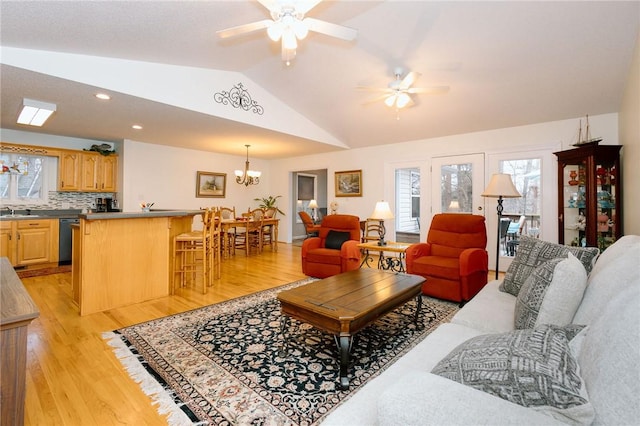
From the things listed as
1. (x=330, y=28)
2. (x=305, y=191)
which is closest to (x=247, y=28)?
(x=330, y=28)

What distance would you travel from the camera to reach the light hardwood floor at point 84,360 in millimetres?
1631

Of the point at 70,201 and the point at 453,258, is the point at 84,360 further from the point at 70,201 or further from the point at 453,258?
the point at 70,201

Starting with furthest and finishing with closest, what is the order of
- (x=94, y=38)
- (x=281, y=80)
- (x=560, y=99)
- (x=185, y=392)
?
(x=281, y=80) < (x=560, y=99) < (x=94, y=38) < (x=185, y=392)

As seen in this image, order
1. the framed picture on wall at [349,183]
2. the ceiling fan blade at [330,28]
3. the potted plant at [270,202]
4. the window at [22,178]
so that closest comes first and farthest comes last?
the ceiling fan blade at [330,28] → the window at [22,178] → the framed picture on wall at [349,183] → the potted plant at [270,202]

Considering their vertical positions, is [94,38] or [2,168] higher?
[94,38]

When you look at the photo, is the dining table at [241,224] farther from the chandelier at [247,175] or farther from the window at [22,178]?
the window at [22,178]

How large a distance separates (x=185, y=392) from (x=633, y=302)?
2.15 m

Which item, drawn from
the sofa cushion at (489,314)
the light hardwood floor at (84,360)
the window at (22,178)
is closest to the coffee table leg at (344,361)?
Result: the sofa cushion at (489,314)


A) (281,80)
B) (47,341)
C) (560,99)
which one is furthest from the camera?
(281,80)

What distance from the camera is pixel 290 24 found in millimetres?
2111

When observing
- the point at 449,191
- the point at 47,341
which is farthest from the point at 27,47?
the point at 449,191

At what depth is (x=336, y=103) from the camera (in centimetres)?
486

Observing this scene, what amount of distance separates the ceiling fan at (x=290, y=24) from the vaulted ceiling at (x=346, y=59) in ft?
2.25

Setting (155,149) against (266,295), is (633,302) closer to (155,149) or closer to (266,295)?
(266,295)
